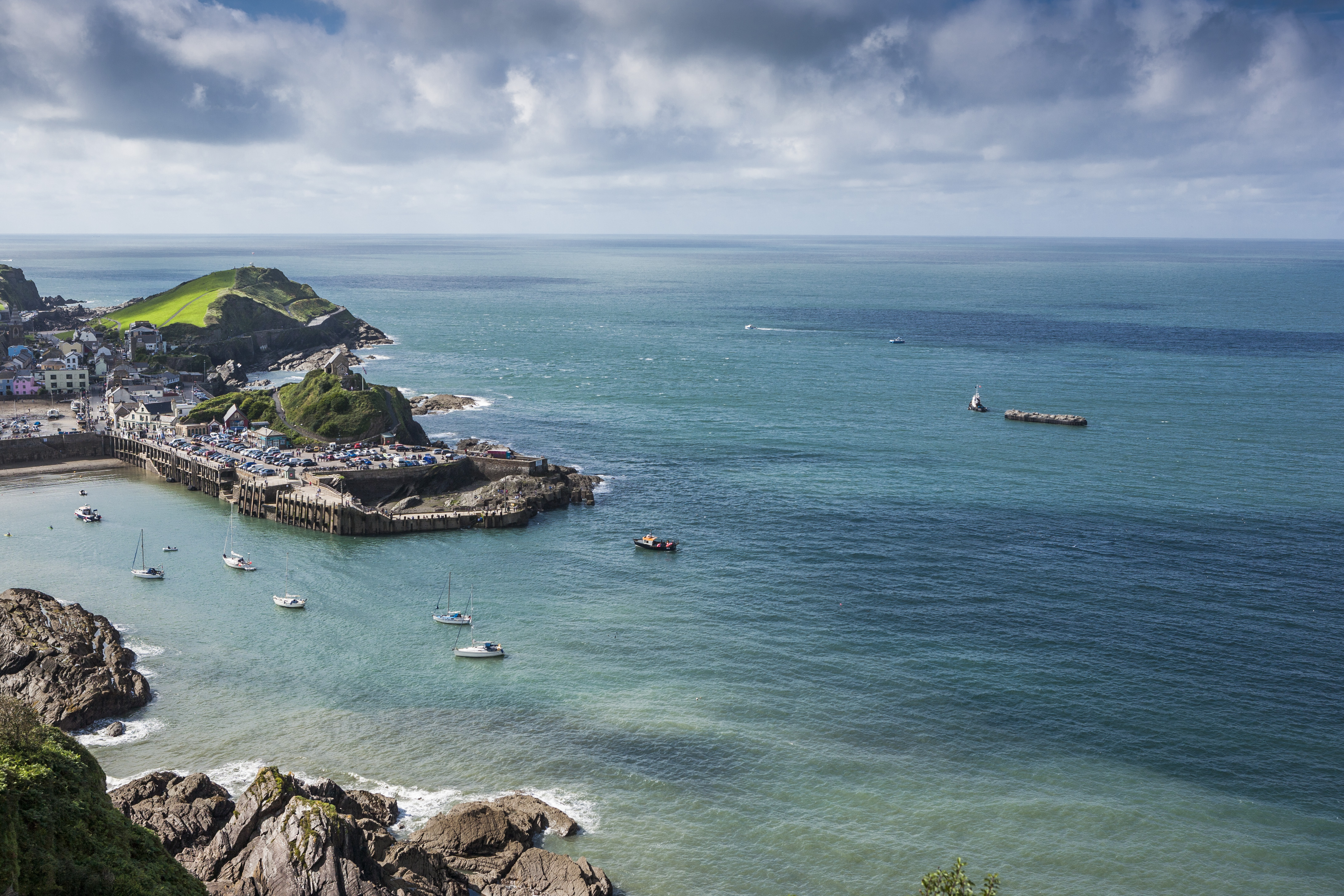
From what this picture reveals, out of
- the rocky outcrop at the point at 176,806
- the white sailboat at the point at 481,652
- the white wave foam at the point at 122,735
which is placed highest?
the white sailboat at the point at 481,652

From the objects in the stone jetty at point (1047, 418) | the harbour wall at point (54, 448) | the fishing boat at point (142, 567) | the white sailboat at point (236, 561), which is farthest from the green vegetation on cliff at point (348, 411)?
the stone jetty at point (1047, 418)

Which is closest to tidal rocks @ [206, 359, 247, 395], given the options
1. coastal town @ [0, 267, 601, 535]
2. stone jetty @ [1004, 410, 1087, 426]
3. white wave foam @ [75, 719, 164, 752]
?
coastal town @ [0, 267, 601, 535]

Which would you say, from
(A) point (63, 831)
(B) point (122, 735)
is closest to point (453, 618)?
(B) point (122, 735)

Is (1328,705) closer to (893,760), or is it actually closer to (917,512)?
(893,760)

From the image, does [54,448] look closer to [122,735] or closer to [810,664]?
[122,735]

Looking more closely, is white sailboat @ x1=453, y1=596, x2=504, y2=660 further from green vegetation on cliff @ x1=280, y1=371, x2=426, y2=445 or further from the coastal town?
green vegetation on cliff @ x1=280, y1=371, x2=426, y2=445

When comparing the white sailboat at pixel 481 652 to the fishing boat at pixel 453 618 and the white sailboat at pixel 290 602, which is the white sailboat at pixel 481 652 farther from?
the white sailboat at pixel 290 602

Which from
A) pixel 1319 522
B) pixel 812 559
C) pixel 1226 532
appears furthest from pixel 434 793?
pixel 1319 522
